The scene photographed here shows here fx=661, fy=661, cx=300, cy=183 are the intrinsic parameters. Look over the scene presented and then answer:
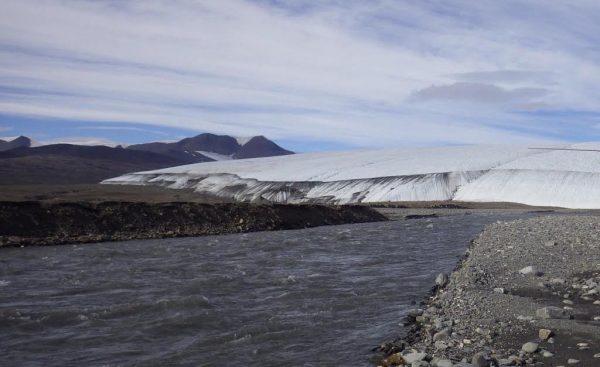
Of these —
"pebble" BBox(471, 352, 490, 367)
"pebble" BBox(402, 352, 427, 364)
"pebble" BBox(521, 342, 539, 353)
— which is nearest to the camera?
"pebble" BBox(471, 352, 490, 367)

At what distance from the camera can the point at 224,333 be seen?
10.9 m

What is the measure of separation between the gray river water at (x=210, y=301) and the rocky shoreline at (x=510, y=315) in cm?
67

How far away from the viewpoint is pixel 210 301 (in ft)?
44.3

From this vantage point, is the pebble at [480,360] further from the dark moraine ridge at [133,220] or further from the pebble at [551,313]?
the dark moraine ridge at [133,220]

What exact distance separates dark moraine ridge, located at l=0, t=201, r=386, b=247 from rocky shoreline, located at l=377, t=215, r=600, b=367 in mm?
15796

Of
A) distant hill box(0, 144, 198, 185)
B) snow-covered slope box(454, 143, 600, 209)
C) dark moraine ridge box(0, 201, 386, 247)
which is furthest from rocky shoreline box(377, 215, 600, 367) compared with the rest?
distant hill box(0, 144, 198, 185)

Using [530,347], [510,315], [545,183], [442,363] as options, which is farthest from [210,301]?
[545,183]

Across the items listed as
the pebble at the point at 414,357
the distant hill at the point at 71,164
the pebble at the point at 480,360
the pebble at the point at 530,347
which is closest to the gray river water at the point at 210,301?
the pebble at the point at 414,357

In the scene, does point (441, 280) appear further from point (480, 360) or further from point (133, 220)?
point (133, 220)

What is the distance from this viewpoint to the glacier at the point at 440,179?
168ft

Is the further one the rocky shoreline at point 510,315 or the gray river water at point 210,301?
the gray river water at point 210,301

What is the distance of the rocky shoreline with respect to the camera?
8.51 metres

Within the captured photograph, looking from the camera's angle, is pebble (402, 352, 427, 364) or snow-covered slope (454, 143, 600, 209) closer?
pebble (402, 352, 427, 364)

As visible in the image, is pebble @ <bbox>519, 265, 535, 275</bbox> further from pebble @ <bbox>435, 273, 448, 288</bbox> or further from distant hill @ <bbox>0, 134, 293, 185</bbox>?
distant hill @ <bbox>0, 134, 293, 185</bbox>
